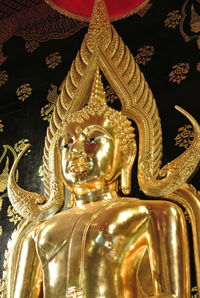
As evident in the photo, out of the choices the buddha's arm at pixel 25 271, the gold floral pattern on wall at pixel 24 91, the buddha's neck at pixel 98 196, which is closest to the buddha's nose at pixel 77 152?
the buddha's neck at pixel 98 196

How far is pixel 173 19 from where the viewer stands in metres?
2.73

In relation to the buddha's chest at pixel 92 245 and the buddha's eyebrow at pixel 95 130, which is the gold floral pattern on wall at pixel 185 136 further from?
the buddha's chest at pixel 92 245

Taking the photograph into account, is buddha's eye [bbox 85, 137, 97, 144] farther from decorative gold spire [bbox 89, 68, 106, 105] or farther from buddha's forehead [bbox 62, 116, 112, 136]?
decorative gold spire [bbox 89, 68, 106, 105]

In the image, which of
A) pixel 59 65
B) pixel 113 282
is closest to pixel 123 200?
pixel 113 282

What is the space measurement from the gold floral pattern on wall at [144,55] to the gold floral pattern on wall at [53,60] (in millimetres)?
453

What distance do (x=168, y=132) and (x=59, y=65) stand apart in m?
0.80

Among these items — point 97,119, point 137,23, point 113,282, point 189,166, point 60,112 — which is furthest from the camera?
point 137,23

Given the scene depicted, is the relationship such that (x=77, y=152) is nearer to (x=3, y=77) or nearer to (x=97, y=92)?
(x=97, y=92)

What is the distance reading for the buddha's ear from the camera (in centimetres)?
233

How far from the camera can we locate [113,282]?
2006 mm

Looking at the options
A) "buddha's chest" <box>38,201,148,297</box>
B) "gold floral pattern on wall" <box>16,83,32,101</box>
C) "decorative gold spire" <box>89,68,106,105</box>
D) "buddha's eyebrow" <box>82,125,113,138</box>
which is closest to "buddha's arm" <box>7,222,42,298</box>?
"buddha's chest" <box>38,201,148,297</box>

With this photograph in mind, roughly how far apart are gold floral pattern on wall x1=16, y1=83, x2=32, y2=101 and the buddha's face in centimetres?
67

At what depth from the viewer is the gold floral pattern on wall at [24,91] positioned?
2967 mm

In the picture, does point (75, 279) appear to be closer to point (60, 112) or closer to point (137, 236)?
point (137, 236)
